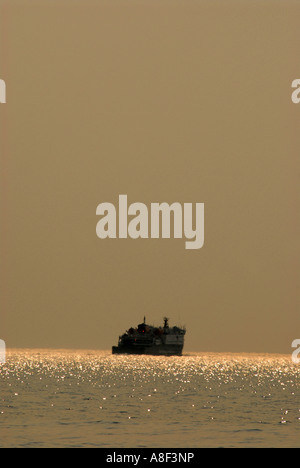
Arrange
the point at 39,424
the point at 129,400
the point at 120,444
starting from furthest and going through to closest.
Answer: the point at 129,400 → the point at 39,424 → the point at 120,444

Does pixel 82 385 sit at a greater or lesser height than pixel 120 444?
greater

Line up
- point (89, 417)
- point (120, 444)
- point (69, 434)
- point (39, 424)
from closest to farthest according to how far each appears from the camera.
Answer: point (120, 444) < point (69, 434) < point (39, 424) < point (89, 417)

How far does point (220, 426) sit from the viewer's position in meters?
70.8

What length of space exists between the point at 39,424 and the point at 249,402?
3562 cm

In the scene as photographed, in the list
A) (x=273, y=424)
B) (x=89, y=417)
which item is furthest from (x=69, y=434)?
(x=273, y=424)

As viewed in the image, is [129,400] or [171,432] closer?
[171,432]
